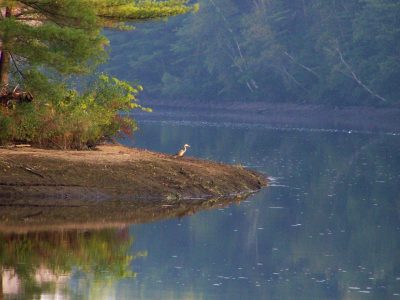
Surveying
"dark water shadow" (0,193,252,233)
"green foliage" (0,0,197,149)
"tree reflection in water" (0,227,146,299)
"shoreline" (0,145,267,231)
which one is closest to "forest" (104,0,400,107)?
"green foliage" (0,0,197,149)

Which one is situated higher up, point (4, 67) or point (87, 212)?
point (4, 67)

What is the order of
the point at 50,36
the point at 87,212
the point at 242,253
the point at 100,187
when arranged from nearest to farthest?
the point at 242,253, the point at 87,212, the point at 50,36, the point at 100,187

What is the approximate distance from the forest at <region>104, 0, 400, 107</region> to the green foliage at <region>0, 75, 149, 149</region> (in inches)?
1792

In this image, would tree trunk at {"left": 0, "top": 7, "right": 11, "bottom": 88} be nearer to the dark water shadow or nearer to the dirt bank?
the dirt bank

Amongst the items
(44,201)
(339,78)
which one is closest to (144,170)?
(44,201)

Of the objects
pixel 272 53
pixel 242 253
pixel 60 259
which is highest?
pixel 272 53

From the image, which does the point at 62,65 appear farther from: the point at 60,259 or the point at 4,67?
the point at 60,259

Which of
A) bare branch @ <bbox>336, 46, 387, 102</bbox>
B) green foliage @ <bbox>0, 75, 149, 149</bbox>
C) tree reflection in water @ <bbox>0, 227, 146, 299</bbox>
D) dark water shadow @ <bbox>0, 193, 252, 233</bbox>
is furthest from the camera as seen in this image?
bare branch @ <bbox>336, 46, 387, 102</bbox>

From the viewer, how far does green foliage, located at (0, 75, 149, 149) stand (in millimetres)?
27094

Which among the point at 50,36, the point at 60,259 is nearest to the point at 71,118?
the point at 50,36

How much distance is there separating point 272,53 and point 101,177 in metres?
64.4

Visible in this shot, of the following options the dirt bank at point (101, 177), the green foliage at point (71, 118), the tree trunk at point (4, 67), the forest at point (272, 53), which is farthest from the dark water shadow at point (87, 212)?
the forest at point (272, 53)

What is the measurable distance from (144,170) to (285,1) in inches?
2664

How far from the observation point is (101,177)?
87.5 feet
